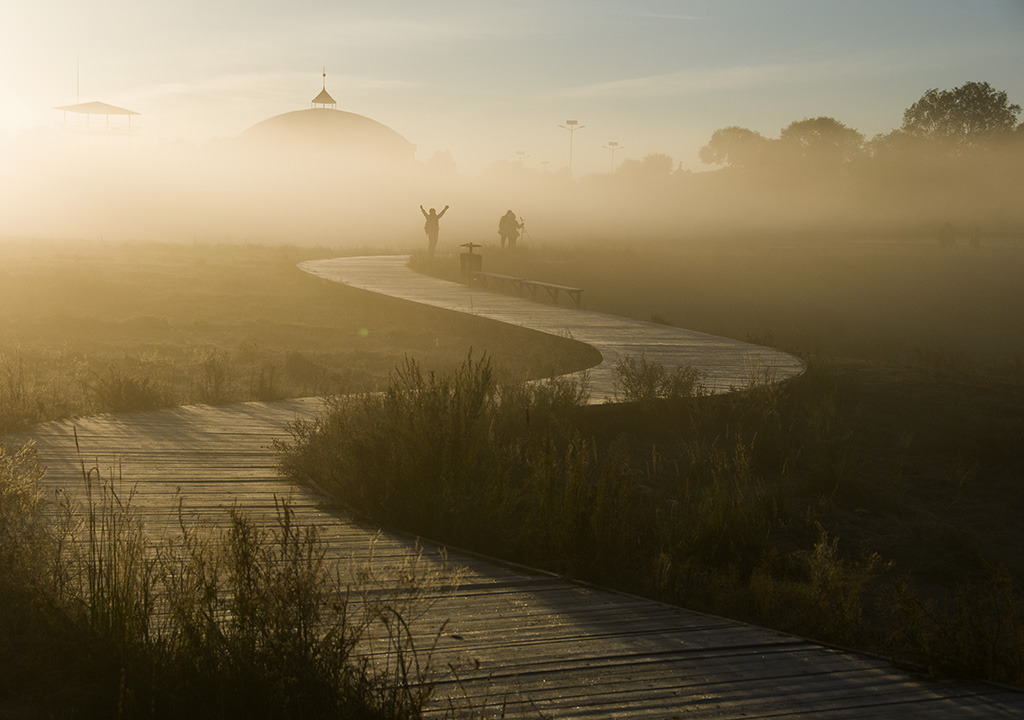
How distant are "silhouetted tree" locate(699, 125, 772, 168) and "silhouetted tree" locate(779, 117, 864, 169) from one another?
382 centimetres

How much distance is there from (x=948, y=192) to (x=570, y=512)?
7876cm

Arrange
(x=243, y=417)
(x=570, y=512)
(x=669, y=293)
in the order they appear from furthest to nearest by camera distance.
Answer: (x=669, y=293) < (x=243, y=417) < (x=570, y=512)

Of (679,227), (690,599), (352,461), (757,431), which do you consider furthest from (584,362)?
(679,227)

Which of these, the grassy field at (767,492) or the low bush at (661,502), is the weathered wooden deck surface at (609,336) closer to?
the grassy field at (767,492)

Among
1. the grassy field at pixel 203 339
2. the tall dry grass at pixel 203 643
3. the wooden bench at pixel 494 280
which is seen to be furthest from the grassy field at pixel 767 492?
the wooden bench at pixel 494 280

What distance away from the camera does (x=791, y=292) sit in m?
30.7

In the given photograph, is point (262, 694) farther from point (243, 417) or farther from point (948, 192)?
point (948, 192)

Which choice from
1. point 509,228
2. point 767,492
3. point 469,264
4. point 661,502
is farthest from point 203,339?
point 509,228

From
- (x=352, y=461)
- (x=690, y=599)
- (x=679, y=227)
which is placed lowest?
(x=690, y=599)

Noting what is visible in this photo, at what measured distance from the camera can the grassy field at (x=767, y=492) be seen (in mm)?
5129

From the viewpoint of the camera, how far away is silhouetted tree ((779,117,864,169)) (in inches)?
4203

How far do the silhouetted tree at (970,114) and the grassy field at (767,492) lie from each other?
7573 centimetres

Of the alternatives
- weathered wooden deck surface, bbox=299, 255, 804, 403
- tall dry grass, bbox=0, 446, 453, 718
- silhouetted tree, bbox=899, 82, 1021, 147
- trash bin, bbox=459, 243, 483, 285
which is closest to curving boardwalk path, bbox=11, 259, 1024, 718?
tall dry grass, bbox=0, 446, 453, 718

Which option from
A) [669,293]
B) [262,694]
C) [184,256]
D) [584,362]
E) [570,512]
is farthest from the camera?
[184,256]
